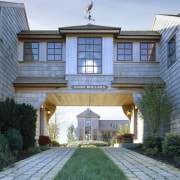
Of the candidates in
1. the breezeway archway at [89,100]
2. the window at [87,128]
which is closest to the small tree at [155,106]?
the breezeway archway at [89,100]

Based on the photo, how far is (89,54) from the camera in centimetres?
1720

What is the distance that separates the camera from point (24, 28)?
18984 millimetres

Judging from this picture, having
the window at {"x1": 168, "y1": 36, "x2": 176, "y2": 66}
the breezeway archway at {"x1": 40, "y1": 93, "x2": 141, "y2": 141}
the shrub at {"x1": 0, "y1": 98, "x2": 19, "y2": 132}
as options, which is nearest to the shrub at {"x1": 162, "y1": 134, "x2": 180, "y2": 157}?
the window at {"x1": 168, "y1": 36, "x2": 176, "y2": 66}

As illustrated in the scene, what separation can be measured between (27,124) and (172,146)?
216 inches

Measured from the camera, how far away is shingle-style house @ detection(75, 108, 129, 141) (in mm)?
47987

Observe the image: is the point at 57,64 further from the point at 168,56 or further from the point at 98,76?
the point at 168,56

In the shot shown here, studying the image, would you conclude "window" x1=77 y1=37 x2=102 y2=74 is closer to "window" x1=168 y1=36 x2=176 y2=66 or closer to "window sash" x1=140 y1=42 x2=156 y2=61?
"window sash" x1=140 y1=42 x2=156 y2=61

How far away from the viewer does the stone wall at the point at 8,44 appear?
14511mm

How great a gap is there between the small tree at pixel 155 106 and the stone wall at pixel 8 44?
6042 millimetres

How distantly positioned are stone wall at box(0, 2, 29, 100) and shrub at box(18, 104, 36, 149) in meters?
1.62

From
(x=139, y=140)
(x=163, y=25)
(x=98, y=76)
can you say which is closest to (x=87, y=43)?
(x=98, y=76)

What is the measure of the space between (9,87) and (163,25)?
7.72 m

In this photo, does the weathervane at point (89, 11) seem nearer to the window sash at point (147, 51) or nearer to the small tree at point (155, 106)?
the window sash at point (147, 51)

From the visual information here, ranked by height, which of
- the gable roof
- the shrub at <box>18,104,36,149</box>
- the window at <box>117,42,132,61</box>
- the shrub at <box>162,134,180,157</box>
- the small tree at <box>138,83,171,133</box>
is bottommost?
the shrub at <box>162,134,180,157</box>
